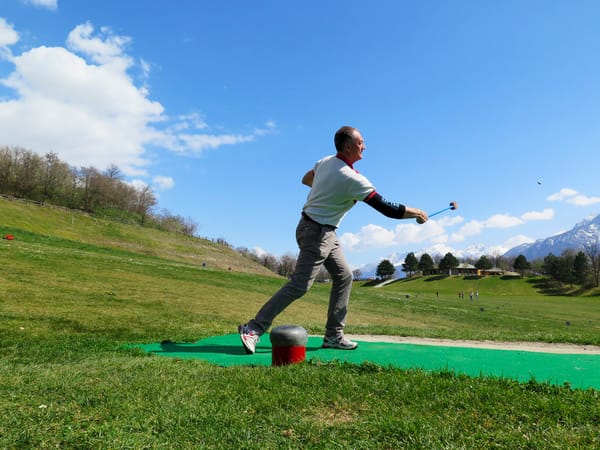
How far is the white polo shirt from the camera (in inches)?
192

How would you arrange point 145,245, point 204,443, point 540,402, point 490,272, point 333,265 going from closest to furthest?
point 204,443
point 540,402
point 333,265
point 145,245
point 490,272

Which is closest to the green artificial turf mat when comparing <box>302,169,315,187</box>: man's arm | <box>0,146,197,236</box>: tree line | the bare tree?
<box>302,169,315,187</box>: man's arm

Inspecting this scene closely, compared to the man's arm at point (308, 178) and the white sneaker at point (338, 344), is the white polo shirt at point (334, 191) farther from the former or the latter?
the white sneaker at point (338, 344)

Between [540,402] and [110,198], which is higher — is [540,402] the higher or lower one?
the lower one

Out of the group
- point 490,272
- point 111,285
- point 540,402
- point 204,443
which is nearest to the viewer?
point 204,443

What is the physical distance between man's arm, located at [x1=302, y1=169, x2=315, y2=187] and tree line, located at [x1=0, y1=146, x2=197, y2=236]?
89428 mm

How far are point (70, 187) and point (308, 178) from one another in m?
98.1

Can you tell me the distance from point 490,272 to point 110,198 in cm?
12053

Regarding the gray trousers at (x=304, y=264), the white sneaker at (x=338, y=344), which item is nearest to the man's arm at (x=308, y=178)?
the gray trousers at (x=304, y=264)

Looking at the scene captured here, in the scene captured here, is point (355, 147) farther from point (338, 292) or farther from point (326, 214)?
point (338, 292)

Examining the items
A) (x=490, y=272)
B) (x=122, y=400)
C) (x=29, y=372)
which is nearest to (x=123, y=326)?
(x=29, y=372)

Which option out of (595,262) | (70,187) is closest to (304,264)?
(70,187)

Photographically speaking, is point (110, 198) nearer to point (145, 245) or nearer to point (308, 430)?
point (145, 245)

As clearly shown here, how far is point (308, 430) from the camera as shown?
2.42 meters
